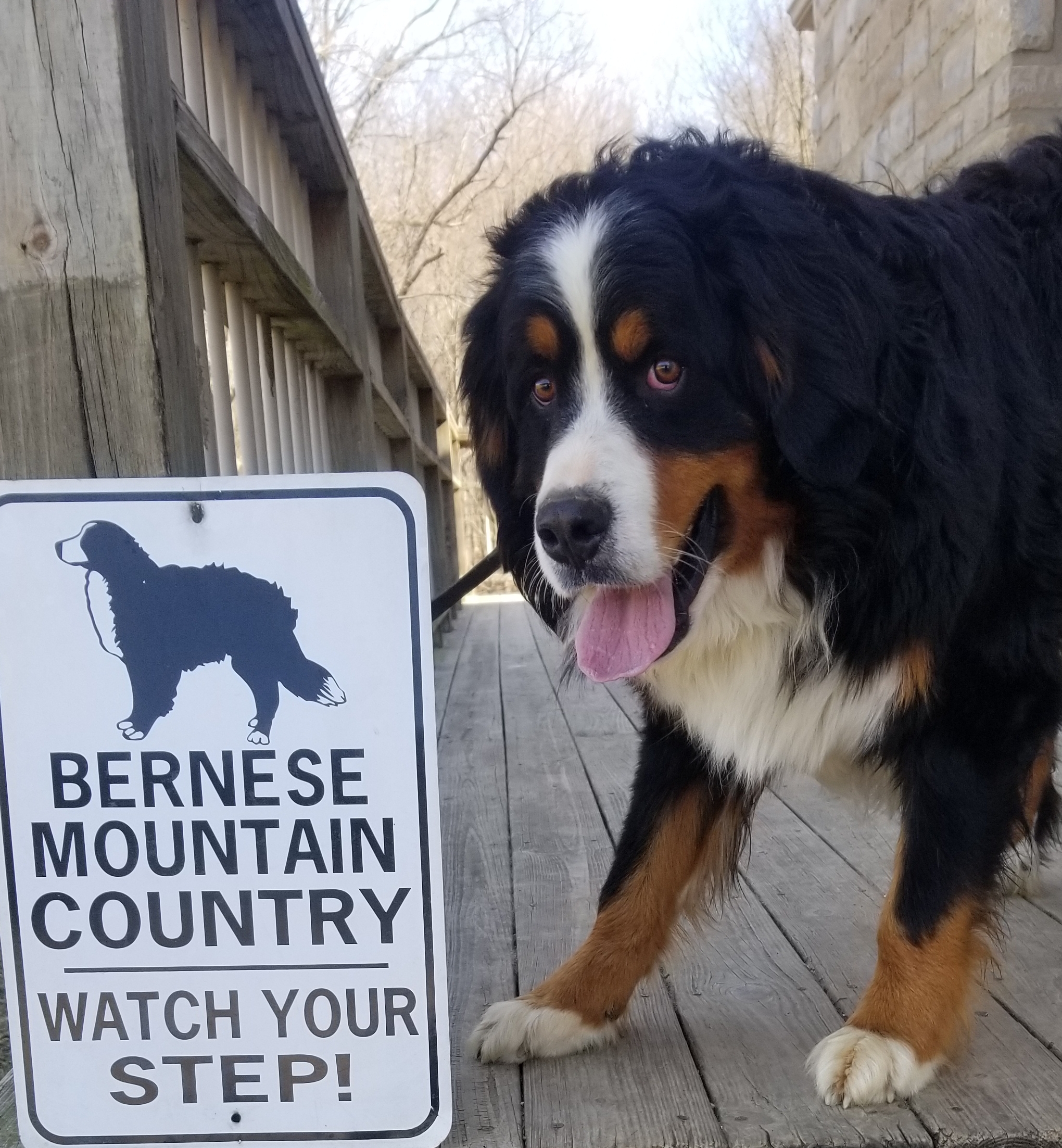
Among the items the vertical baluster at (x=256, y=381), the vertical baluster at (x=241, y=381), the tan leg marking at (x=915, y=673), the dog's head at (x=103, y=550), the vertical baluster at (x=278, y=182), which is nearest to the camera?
the dog's head at (x=103, y=550)

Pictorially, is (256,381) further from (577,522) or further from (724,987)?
(724,987)

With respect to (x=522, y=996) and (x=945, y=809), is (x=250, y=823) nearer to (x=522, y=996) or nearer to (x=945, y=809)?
(x=522, y=996)

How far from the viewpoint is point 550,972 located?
1.85 meters

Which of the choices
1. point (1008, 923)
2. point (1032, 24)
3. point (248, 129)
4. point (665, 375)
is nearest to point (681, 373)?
point (665, 375)

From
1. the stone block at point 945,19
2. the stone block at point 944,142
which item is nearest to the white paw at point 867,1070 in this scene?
the stone block at point 944,142

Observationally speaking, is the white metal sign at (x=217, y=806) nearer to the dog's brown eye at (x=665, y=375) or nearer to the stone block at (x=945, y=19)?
the dog's brown eye at (x=665, y=375)

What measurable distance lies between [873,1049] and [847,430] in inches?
32.8

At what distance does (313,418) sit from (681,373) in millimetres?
2299

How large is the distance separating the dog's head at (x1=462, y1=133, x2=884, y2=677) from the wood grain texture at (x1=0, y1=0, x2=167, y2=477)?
572mm

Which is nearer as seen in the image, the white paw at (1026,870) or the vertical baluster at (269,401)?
the white paw at (1026,870)

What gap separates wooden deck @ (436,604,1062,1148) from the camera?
1366mm

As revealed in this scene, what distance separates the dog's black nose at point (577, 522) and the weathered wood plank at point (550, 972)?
2.36 feet

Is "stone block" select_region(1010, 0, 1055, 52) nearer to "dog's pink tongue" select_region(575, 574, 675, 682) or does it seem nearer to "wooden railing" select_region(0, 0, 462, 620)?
"wooden railing" select_region(0, 0, 462, 620)

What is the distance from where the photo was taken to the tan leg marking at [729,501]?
151cm
